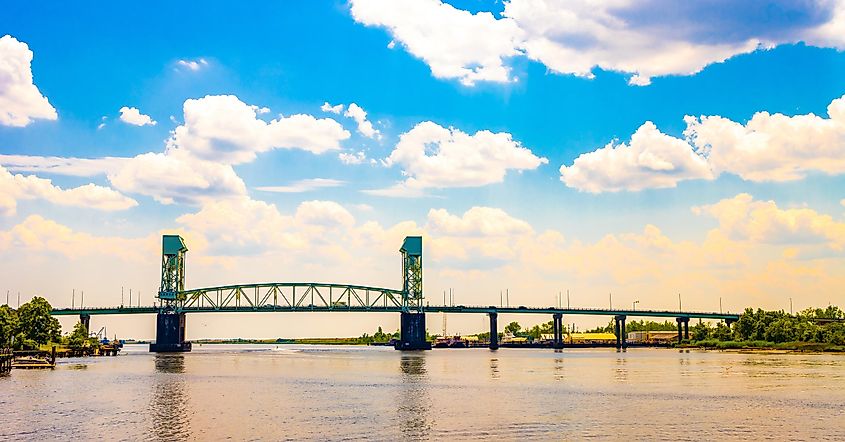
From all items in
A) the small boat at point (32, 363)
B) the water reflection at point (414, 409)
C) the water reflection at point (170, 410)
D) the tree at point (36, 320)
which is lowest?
the water reflection at point (414, 409)

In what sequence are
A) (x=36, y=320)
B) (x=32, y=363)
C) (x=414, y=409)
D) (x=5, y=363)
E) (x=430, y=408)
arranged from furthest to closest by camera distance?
(x=36, y=320) < (x=32, y=363) < (x=5, y=363) < (x=430, y=408) < (x=414, y=409)

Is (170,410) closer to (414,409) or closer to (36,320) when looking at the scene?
(414,409)

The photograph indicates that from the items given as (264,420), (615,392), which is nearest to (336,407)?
(264,420)

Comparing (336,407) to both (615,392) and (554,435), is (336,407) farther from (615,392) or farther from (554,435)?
(615,392)

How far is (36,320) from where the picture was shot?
6658 inches

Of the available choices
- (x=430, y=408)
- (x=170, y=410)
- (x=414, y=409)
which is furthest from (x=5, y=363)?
(x=430, y=408)

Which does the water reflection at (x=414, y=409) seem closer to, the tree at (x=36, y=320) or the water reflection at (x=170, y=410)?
the water reflection at (x=170, y=410)

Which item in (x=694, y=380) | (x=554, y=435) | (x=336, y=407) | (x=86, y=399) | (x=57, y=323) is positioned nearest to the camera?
(x=554, y=435)

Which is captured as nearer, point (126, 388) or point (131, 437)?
point (131, 437)

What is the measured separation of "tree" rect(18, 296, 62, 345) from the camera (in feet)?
545

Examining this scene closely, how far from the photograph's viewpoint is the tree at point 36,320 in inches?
6545

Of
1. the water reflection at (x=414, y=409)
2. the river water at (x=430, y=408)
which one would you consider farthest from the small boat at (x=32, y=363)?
the water reflection at (x=414, y=409)

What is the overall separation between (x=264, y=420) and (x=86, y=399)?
23944 mm

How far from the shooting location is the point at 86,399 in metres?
75.2
